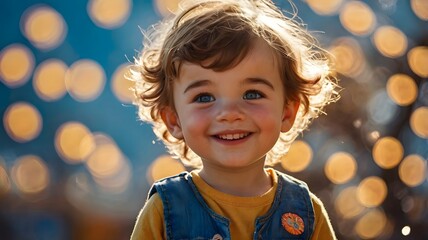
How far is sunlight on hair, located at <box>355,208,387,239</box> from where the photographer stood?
3557mm

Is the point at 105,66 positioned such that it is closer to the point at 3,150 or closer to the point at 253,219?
the point at 3,150

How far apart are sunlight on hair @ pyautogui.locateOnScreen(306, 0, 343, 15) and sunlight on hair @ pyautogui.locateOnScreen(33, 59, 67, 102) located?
0.99 meters

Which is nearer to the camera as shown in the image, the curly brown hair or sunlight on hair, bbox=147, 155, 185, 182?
the curly brown hair

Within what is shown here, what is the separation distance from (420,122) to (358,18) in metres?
0.50

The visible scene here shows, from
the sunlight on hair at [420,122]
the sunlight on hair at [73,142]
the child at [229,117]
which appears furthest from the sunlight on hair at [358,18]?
the child at [229,117]

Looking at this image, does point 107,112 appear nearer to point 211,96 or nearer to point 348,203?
point 348,203

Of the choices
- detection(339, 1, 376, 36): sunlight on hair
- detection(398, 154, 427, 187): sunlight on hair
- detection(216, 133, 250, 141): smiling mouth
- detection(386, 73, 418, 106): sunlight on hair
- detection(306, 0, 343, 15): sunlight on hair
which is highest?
detection(306, 0, 343, 15): sunlight on hair

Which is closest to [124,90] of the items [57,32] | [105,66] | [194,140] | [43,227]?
[105,66]

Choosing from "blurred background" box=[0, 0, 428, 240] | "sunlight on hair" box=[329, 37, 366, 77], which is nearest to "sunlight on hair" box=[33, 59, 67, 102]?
"blurred background" box=[0, 0, 428, 240]

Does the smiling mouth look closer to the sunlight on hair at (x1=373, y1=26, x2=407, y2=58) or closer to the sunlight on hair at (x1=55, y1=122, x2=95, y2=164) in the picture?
the sunlight on hair at (x1=55, y1=122, x2=95, y2=164)

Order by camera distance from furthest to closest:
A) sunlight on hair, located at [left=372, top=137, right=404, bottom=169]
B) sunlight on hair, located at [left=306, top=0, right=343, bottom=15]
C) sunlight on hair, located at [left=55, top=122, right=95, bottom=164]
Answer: sunlight on hair, located at [left=372, top=137, right=404, bottom=169] < sunlight on hair, located at [left=306, top=0, right=343, bottom=15] < sunlight on hair, located at [left=55, top=122, right=95, bottom=164]

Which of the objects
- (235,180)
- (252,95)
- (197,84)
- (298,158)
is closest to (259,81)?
(252,95)

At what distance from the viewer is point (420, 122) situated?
3562 mm

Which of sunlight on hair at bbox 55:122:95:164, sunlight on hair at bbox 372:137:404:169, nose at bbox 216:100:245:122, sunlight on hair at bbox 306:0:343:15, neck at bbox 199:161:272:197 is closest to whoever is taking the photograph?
nose at bbox 216:100:245:122
